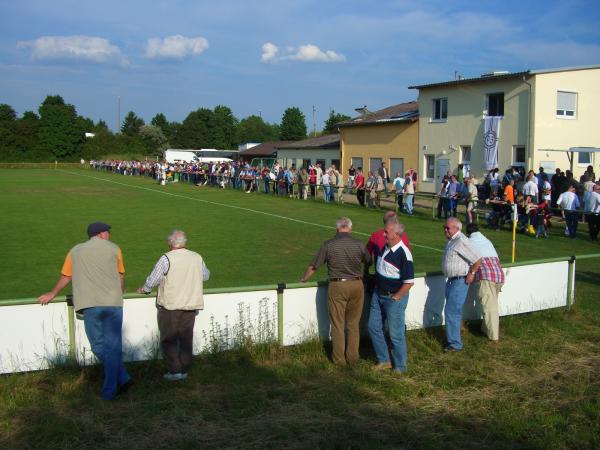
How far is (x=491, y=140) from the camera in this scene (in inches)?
1208

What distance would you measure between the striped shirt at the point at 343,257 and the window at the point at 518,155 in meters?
24.2

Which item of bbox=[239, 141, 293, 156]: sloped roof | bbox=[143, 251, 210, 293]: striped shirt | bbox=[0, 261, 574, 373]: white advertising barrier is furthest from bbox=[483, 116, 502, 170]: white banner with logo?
bbox=[239, 141, 293, 156]: sloped roof

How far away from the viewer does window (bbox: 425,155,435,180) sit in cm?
3494

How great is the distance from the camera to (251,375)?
7090 mm

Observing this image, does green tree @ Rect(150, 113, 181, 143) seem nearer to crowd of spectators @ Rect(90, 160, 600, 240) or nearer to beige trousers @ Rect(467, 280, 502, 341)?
crowd of spectators @ Rect(90, 160, 600, 240)

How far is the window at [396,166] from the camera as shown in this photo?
36.9 metres

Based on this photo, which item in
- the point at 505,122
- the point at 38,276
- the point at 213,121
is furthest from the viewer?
the point at 213,121

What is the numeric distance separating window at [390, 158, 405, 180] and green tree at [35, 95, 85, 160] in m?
68.8

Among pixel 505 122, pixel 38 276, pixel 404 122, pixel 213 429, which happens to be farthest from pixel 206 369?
pixel 404 122

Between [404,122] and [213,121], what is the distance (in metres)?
93.4

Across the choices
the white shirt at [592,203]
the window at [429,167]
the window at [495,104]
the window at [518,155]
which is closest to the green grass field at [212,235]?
the white shirt at [592,203]

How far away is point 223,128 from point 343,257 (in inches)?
4855

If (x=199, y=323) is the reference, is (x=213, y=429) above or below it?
below

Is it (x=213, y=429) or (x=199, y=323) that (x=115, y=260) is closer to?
(x=199, y=323)
